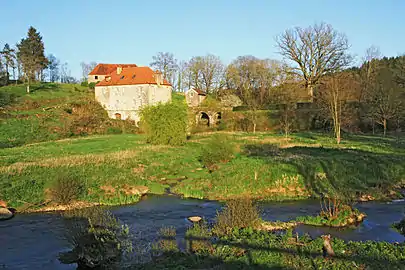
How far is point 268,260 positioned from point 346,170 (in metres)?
15.5

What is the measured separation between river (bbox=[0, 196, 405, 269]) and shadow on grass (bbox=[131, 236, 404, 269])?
246 centimetres

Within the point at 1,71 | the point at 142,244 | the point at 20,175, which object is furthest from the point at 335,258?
the point at 1,71

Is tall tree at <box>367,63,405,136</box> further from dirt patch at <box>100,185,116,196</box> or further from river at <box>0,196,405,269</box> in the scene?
dirt patch at <box>100,185,116,196</box>

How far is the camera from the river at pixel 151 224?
505 inches

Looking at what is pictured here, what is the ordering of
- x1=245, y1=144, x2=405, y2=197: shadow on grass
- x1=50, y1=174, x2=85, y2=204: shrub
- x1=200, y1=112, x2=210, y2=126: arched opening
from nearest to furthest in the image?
x1=50, y1=174, x2=85, y2=204: shrub
x1=245, y1=144, x2=405, y2=197: shadow on grass
x1=200, y1=112, x2=210, y2=126: arched opening

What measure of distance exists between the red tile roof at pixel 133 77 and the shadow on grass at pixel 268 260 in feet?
162

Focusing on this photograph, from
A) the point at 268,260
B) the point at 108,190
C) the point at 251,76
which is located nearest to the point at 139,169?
the point at 108,190

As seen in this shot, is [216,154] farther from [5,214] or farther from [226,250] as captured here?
[226,250]

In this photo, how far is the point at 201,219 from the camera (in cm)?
1652

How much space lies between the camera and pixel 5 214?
56.8 feet

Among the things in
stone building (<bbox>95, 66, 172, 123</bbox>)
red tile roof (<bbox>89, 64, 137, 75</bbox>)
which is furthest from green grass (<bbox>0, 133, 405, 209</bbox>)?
red tile roof (<bbox>89, 64, 137, 75</bbox>)

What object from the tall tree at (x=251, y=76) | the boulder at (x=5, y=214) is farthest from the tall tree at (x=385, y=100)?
the boulder at (x=5, y=214)

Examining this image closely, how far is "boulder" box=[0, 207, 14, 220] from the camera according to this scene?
1706cm

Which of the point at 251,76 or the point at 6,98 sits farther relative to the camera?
the point at 251,76
